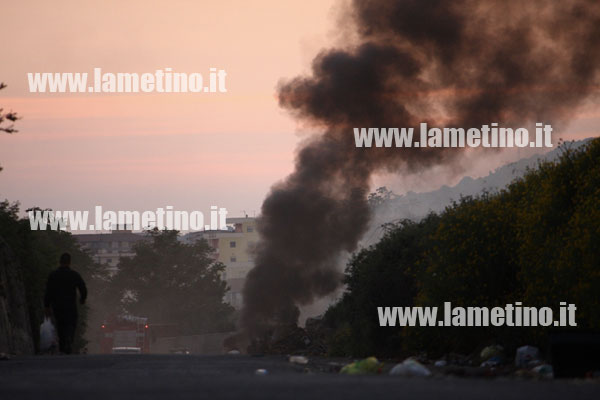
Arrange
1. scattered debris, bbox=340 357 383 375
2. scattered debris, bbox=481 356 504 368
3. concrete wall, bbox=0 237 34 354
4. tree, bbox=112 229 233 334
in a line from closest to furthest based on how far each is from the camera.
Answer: scattered debris, bbox=340 357 383 375, scattered debris, bbox=481 356 504 368, concrete wall, bbox=0 237 34 354, tree, bbox=112 229 233 334

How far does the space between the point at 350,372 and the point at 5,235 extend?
101 ft

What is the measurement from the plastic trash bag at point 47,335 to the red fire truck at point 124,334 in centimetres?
6038

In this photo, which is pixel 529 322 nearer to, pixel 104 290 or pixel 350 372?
pixel 350 372

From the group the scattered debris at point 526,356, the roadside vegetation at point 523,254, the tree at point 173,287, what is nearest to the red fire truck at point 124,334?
the tree at point 173,287

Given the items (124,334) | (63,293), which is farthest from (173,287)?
(63,293)

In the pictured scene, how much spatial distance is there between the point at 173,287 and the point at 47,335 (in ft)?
346

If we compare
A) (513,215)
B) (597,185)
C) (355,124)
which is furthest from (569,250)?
(355,124)

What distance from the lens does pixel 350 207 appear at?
7150 cm

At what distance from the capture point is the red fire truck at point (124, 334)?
83.2 meters

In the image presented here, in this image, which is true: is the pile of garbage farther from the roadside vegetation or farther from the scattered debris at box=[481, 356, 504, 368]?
the roadside vegetation

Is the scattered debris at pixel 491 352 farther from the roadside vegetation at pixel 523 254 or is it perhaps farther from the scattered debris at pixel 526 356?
the scattered debris at pixel 526 356

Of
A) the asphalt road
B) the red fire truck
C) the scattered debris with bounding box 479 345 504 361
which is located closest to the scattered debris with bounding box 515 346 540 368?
the scattered debris with bounding box 479 345 504 361

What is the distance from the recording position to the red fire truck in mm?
83250

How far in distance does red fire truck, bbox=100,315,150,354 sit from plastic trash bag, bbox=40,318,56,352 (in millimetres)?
60382
